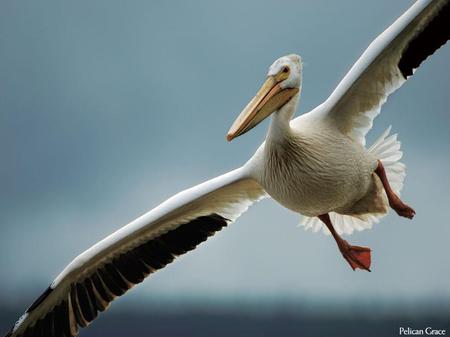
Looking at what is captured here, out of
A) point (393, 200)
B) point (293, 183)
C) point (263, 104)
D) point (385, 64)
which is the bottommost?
point (393, 200)

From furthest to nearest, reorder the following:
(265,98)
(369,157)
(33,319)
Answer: (33,319)
(369,157)
(265,98)

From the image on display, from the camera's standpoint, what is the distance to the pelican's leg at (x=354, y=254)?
5.63 m

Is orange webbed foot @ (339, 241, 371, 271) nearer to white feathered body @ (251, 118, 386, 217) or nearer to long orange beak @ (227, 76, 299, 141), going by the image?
white feathered body @ (251, 118, 386, 217)

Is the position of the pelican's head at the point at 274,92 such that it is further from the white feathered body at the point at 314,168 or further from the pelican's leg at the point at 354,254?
the pelican's leg at the point at 354,254

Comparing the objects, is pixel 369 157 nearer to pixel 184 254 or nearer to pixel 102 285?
pixel 184 254

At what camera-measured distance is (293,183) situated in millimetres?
4852

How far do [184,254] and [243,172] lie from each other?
2.68ft

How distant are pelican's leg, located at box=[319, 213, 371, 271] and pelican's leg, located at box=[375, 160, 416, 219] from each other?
57cm

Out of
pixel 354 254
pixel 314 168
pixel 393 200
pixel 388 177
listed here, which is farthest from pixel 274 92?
pixel 354 254

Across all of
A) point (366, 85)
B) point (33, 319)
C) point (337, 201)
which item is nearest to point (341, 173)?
point (337, 201)

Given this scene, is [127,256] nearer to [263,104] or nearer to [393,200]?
[263,104]

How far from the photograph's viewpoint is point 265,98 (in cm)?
474

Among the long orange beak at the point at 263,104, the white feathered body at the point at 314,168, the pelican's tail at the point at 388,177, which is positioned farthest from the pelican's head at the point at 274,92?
the pelican's tail at the point at 388,177

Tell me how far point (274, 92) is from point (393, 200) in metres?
1.06
